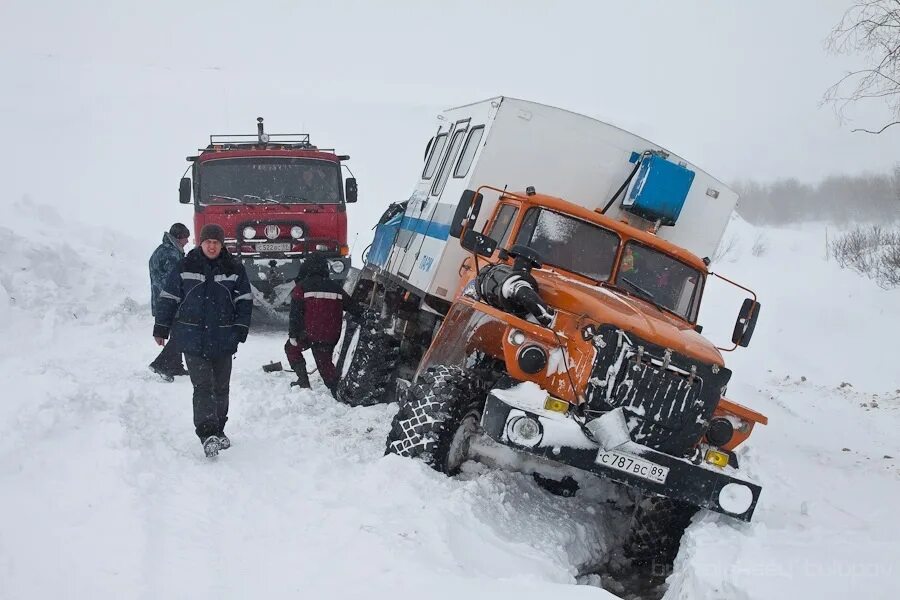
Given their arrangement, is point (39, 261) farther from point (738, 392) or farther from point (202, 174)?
point (738, 392)

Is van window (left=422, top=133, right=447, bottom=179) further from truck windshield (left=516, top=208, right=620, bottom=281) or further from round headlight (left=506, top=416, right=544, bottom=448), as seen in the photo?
round headlight (left=506, top=416, right=544, bottom=448)

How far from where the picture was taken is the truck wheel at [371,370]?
7.75 m

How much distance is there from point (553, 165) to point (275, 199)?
503cm

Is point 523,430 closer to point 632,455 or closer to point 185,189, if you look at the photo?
point 632,455

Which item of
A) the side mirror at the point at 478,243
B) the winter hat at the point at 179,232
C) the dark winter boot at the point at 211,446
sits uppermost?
the side mirror at the point at 478,243

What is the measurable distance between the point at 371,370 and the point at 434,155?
3.32 m

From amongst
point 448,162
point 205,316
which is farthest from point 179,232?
point 205,316

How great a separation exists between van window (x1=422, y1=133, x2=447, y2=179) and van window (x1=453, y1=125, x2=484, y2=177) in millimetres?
1060

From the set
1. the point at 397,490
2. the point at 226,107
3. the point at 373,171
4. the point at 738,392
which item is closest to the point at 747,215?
the point at 373,171

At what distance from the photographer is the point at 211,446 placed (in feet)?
18.3

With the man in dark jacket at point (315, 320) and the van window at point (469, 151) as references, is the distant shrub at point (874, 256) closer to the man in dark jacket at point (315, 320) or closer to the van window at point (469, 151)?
the van window at point (469, 151)

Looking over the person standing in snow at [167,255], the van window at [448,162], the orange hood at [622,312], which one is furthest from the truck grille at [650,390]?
the person standing in snow at [167,255]

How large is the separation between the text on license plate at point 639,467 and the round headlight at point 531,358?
820 mm

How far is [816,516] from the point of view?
5.79m
